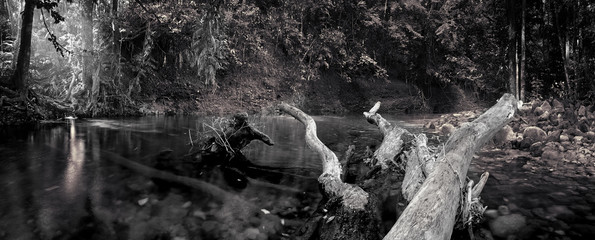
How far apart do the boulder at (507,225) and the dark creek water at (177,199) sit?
85 mm

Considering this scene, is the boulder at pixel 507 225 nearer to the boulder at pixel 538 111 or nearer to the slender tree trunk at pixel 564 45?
the boulder at pixel 538 111

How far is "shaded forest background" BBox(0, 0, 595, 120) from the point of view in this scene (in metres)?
9.26

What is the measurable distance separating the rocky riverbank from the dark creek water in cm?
2

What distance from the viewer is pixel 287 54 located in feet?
60.1

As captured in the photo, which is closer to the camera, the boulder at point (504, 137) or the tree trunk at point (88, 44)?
the boulder at point (504, 137)

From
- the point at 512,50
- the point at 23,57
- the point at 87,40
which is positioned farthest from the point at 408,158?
the point at 87,40

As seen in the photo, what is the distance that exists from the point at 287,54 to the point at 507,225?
53.0 feet

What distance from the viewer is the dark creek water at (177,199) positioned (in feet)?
9.77

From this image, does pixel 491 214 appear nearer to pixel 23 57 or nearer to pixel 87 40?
pixel 23 57

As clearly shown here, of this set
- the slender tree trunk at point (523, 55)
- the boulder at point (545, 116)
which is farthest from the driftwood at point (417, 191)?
the slender tree trunk at point (523, 55)

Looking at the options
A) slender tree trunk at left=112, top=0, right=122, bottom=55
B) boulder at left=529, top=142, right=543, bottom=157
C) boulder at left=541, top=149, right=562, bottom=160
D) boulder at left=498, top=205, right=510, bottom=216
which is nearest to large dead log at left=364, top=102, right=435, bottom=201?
boulder at left=498, top=205, right=510, bottom=216

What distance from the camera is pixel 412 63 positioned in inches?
814

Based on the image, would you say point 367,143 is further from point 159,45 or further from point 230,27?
point 159,45

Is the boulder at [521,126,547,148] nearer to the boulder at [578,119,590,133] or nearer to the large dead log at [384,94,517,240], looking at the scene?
the boulder at [578,119,590,133]
